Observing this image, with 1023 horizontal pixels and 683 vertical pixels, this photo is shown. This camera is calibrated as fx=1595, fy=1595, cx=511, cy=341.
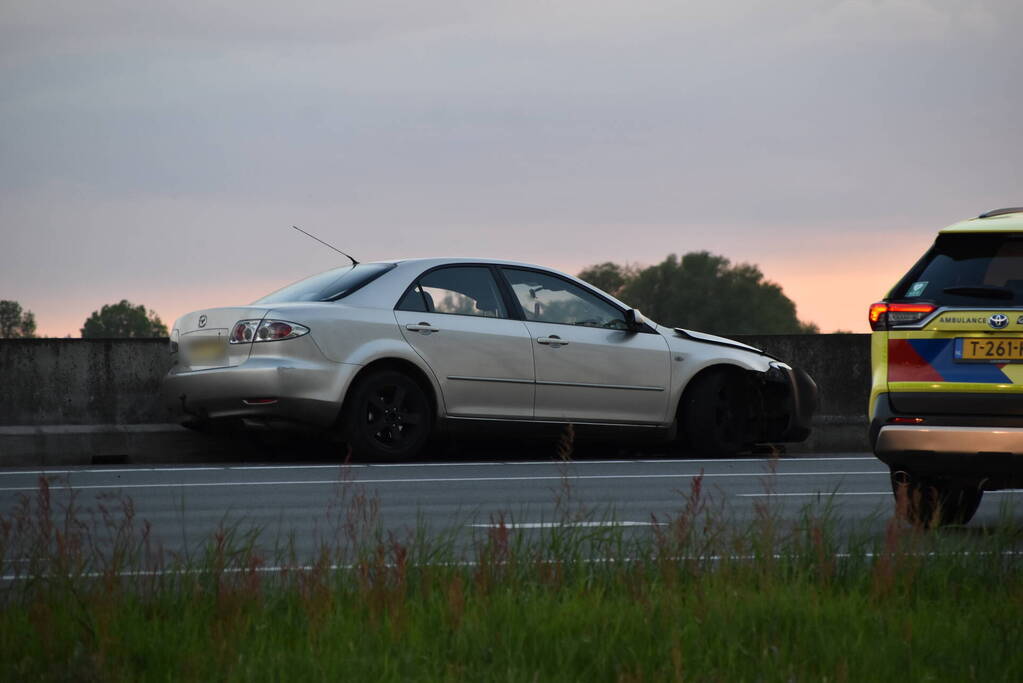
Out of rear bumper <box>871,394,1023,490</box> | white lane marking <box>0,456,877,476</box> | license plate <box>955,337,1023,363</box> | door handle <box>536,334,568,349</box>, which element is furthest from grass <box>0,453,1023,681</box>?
door handle <box>536,334,568,349</box>

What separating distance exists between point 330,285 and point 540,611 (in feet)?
25.5

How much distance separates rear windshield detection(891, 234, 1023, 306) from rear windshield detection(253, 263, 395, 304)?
5409 mm

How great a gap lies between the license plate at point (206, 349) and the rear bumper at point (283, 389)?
15 centimetres

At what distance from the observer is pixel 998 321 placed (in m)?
7.74

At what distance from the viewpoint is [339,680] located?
454cm

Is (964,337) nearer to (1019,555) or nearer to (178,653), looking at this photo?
(1019,555)

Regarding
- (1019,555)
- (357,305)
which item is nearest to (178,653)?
(1019,555)

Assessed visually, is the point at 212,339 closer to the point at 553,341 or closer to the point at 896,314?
the point at 553,341

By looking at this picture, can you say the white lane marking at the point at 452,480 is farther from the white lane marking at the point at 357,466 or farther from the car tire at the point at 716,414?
the car tire at the point at 716,414

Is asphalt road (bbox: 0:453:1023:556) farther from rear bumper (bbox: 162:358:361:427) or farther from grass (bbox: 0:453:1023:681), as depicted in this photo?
grass (bbox: 0:453:1023:681)

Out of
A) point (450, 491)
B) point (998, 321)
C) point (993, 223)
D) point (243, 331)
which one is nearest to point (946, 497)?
point (998, 321)

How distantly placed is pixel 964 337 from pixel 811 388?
656 cm

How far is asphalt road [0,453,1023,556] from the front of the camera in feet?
27.8

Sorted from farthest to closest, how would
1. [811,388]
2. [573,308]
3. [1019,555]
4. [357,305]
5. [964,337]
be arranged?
1. [811,388]
2. [573,308]
3. [357,305]
4. [964,337]
5. [1019,555]
